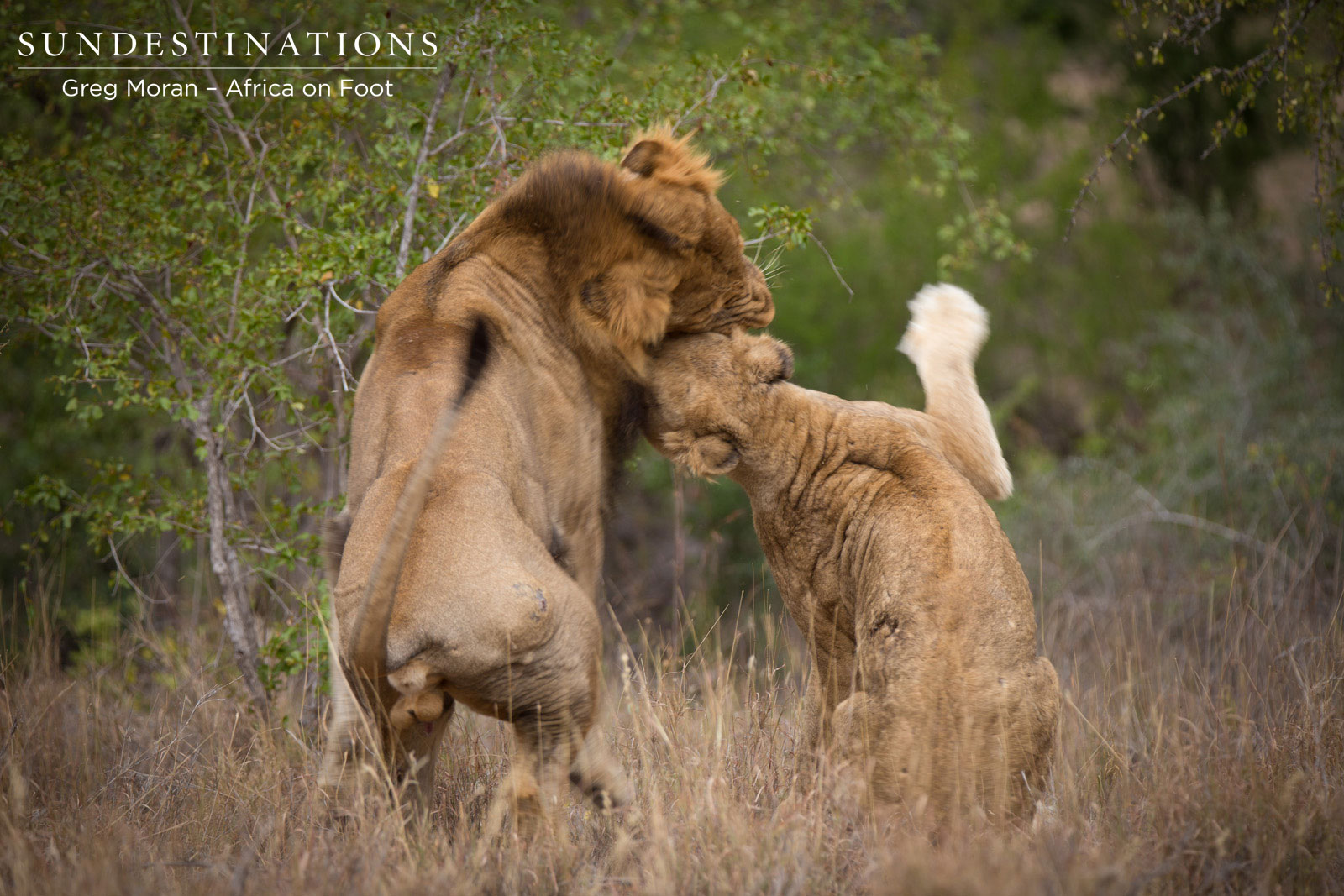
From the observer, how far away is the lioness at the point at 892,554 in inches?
122

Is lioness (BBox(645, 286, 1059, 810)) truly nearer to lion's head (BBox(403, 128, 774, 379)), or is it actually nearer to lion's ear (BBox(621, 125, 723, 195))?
lion's head (BBox(403, 128, 774, 379))

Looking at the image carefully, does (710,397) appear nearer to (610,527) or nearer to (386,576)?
(610,527)

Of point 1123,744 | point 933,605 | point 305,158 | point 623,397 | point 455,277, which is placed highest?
point 305,158

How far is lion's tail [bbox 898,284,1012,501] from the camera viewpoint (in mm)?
3795

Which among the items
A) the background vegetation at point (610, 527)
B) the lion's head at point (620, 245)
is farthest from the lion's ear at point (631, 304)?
the background vegetation at point (610, 527)

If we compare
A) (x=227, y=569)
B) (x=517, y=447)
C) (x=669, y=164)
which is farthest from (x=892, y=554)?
(x=227, y=569)

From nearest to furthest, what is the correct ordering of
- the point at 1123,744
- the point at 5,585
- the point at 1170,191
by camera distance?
the point at 1123,744 < the point at 5,585 < the point at 1170,191

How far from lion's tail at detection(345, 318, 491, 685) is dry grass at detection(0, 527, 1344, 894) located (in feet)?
1.85

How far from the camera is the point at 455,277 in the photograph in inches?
131

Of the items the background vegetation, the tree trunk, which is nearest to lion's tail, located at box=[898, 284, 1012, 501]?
the background vegetation

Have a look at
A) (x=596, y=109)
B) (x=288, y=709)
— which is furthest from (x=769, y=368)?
(x=288, y=709)

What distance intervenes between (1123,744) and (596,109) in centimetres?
355

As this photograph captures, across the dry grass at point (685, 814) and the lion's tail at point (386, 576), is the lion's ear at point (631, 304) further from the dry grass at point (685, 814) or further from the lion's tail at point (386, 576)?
the dry grass at point (685, 814)

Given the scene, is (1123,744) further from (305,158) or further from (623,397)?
(305,158)
